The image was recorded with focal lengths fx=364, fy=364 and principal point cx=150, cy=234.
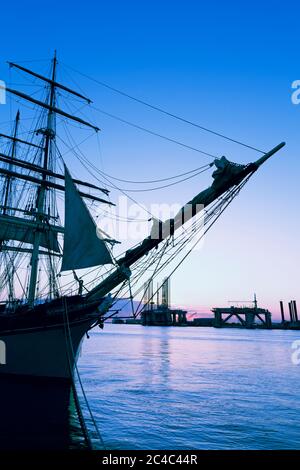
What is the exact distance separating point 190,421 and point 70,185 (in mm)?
12697

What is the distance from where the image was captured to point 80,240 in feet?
58.1

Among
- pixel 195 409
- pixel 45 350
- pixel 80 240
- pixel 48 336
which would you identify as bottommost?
pixel 195 409

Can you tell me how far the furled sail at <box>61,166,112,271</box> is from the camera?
16953mm

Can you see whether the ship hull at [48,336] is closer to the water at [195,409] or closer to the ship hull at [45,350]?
→ the ship hull at [45,350]

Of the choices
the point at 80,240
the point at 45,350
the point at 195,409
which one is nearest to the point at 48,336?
the point at 45,350

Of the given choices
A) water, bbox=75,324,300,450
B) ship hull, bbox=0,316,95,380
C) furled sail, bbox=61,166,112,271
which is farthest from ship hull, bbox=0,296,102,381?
furled sail, bbox=61,166,112,271

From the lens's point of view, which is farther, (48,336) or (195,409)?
(48,336)

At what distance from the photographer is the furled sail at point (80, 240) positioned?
16953 millimetres

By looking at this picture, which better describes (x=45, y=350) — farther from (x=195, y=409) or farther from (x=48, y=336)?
(x=195, y=409)

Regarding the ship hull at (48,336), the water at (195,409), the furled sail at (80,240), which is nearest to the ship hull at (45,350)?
the ship hull at (48,336)

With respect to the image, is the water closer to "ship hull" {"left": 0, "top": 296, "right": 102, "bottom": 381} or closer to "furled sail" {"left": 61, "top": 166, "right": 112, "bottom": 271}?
"ship hull" {"left": 0, "top": 296, "right": 102, "bottom": 381}

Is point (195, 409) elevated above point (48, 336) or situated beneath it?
situated beneath
